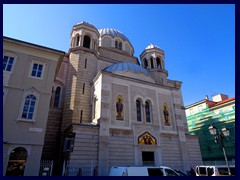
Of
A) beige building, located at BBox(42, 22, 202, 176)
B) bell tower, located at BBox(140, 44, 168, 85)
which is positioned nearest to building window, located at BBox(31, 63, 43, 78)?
beige building, located at BBox(42, 22, 202, 176)

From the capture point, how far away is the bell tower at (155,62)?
2750 cm

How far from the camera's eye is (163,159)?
16750 mm

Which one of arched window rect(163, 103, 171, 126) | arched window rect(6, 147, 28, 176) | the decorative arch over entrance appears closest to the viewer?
arched window rect(6, 147, 28, 176)

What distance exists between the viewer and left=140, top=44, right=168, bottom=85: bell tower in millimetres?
27500

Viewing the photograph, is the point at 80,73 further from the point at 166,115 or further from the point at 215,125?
the point at 215,125

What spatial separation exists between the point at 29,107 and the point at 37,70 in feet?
10.9

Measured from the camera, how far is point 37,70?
14.4m

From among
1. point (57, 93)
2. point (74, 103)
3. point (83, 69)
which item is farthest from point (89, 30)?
point (74, 103)

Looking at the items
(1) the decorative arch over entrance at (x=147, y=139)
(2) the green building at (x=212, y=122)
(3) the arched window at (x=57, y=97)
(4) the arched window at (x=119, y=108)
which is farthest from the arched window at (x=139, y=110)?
(2) the green building at (x=212, y=122)

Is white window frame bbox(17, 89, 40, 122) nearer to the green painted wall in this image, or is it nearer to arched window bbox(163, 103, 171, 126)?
arched window bbox(163, 103, 171, 126)

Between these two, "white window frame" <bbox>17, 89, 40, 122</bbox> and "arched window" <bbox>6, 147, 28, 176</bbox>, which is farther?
"white window frame" <bbox>17, 89, 40, 122</bbox>

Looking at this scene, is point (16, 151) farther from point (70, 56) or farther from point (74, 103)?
point (70, 56)

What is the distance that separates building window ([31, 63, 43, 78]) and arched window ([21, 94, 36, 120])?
191cm

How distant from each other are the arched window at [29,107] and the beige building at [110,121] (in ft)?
11.4
